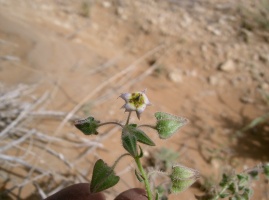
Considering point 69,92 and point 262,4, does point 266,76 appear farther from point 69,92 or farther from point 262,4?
point 69,92

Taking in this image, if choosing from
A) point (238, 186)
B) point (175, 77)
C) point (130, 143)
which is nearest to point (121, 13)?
point (175, 77)

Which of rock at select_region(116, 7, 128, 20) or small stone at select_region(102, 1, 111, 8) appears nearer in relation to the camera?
rock at select_region(116, 7, 128, 20)

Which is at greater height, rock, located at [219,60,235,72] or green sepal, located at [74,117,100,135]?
rock, located at [219,60,235,72]

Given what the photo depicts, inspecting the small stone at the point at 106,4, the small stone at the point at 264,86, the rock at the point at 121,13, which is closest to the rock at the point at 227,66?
the small stone at the point at 264,86

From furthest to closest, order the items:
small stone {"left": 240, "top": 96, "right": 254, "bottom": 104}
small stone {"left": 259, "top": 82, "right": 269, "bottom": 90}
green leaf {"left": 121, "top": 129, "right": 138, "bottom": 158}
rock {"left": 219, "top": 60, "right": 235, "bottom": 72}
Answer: rock {"left": 219, "top": 60, "right": 235, "bottom": 72}
small stone {"left": 259, "top": 82, "right": 269, "bottom": 90}
small stone {"left": 240, "top": 96, "right": 254, "bottom": 104}
green leaf {"left": 121, "top": 129, "right": 138, "bottom": 158}

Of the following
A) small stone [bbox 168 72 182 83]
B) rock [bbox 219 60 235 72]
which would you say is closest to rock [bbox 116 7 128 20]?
small stone [bbox 168 72 182 83]

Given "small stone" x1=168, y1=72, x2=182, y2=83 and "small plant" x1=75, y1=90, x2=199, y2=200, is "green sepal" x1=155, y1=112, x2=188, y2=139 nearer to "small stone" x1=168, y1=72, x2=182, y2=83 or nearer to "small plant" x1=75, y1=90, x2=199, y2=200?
"small plant" x1=75, y1=90, x2=199, y2=200
